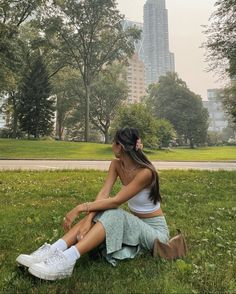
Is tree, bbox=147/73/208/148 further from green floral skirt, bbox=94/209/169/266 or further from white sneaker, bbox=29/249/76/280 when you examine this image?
white sneaker, bbox=29/249/76/280

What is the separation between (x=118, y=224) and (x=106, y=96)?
59.8 meters

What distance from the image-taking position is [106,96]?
62469 mm

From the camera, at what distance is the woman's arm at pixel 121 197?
3605 millimetres

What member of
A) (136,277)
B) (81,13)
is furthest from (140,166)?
(81,13)

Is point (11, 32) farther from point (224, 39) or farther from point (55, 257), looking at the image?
point (55, 257)

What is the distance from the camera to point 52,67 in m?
46.9

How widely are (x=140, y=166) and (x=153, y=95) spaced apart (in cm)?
7466

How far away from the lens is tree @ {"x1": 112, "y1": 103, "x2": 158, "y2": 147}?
33531 millimetres

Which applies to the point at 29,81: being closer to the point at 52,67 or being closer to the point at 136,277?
the point at 52,67

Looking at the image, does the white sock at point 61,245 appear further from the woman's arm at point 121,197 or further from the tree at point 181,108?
the tree at point 181,108

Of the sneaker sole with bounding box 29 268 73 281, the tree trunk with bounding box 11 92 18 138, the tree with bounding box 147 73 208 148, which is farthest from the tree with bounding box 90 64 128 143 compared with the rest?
the sneaker sole with bounding box 29 268 73 281

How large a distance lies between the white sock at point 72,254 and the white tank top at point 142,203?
3.02ft

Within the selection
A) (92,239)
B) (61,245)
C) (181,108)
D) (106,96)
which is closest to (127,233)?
(92,239)

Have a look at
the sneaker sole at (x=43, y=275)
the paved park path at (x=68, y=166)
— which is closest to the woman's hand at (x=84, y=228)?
the sneaker sole at (x=43, y=275)
